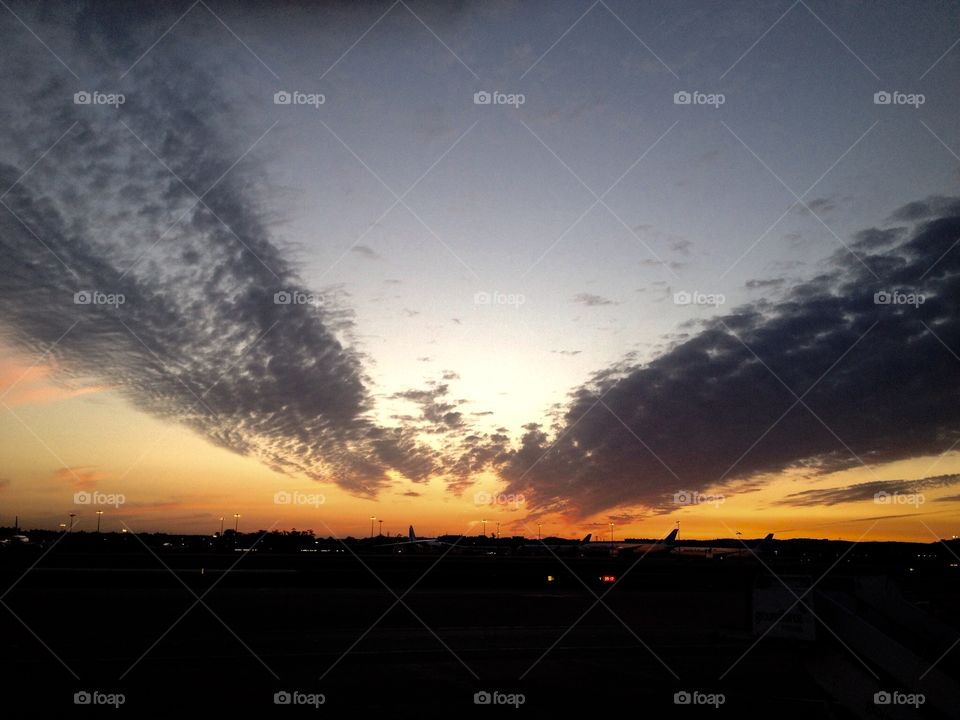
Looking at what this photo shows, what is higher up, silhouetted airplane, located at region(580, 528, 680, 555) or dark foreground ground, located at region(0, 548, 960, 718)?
silhouetted airplane, located at region(580, 528, 680, 555)

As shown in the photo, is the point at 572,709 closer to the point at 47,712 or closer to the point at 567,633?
the point at 47,712

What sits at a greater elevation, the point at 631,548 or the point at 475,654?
the point at 631,548

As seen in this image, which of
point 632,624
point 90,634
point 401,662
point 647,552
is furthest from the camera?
point 647,552

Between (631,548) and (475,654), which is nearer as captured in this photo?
(475,654)

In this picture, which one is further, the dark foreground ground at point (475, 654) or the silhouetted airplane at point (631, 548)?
the silhouetted airplane at point (631, 548)

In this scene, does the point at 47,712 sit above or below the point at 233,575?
below

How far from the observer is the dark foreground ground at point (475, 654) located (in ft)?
25.2

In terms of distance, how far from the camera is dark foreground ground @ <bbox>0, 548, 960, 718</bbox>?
303 inches

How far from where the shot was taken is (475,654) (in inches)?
648

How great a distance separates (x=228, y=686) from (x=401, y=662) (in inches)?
152

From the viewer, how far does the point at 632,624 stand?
77.6 feet

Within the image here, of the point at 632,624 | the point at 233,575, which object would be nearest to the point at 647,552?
the point at 233,575

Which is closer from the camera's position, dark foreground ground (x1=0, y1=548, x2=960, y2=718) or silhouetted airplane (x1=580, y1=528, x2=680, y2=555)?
dark foreground ground (x1=0, y1=548, x2=960, y2=718)

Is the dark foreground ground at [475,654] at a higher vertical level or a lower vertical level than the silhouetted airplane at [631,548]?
lower
